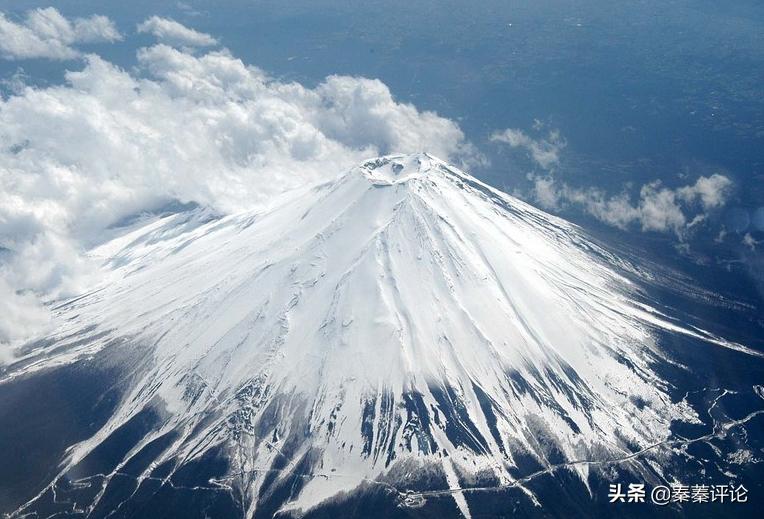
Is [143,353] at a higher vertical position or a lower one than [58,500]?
higher

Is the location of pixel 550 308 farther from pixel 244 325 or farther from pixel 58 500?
pixel 58 500

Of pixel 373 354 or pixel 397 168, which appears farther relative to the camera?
pixel 397 168

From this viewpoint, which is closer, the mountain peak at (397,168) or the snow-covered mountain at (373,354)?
the snow-covered mountain at (373,354)

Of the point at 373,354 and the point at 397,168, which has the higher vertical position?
the point at 397,168

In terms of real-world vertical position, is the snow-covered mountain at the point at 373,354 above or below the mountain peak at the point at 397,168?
below

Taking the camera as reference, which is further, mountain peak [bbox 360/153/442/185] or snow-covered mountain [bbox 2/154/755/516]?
mountain peak [bbox 360/153/442/185]

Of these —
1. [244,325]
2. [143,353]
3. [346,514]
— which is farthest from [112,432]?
[346,514]

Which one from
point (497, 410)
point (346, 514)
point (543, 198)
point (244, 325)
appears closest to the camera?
point (346, 514)

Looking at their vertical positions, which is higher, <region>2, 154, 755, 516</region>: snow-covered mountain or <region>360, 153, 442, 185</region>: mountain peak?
<region>360, 153, 442, 185</region>: mountain peak
